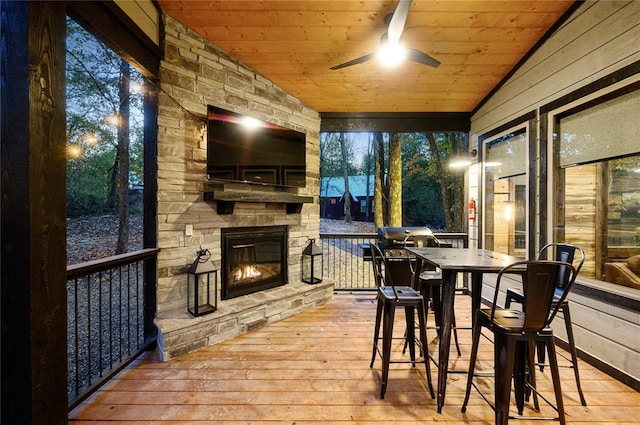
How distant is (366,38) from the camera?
292 cm

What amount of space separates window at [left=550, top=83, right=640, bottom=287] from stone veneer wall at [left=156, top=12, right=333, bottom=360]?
3.21m

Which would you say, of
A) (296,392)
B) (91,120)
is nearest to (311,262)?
(296,392)

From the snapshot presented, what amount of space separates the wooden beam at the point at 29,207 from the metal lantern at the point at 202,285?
1210 mm

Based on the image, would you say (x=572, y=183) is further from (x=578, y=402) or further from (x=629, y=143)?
(x=578, y=402)

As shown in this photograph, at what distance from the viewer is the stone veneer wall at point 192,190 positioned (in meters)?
2.63

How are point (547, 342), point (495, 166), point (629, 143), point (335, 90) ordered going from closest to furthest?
point (547, 342)
point (629, 143)
point (335, 90)
point (495, 166)

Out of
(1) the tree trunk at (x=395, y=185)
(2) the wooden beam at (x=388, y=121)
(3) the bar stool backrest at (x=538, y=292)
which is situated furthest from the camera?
(1) the tree trunk at (x=395, y=185)

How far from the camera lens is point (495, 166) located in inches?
163

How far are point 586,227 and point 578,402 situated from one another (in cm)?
216

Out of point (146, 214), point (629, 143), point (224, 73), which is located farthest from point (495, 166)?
point (146, 214)

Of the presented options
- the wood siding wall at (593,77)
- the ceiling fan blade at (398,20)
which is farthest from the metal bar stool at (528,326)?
the ceiling fan blade at (398,20)

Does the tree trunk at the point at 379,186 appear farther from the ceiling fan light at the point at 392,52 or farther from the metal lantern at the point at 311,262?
the ceiling fan light at the point at 392,52

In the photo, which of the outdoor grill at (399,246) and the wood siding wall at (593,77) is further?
the outdoor grill at (399,246)

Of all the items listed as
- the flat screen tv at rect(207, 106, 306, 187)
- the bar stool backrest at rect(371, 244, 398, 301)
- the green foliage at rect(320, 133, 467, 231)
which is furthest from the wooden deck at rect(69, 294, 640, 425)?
the green foliage at rect(320, 133, 467, 231)
